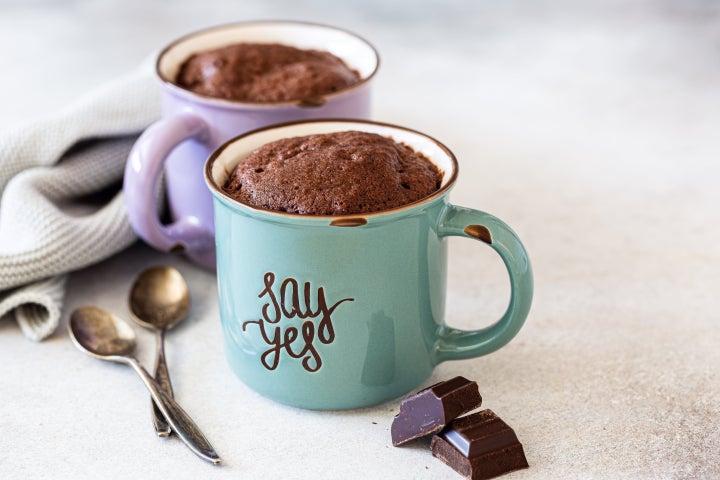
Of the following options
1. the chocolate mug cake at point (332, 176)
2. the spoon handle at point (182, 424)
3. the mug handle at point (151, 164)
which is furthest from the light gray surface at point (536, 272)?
the chocolate mug cake at point (332, 176)

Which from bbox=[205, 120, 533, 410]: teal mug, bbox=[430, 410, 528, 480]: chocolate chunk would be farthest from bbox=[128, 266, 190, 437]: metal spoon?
bbox=[430, 410, 528, 480]: chocolate chunk

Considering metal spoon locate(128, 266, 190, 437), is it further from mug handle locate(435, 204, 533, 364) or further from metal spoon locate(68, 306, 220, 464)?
mug handle locate(435, 204, 533, 364)

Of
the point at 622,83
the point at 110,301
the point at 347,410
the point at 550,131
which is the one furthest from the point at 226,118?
the point at 622,83

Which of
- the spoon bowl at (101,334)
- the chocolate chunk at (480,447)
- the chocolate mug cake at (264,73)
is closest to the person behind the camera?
the chocolate chunk at (480,447)

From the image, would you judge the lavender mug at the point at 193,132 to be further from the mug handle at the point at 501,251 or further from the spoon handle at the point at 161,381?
the mug handle at the point at 501,251

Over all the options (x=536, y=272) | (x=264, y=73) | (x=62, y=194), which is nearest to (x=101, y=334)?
(x=62, y=194)

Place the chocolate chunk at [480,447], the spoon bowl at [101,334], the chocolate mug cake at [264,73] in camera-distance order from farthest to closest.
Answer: the chocolate mug cake at [264,73]
the spoon bowl at [101,334]
the chocolate chunk at [480,447]

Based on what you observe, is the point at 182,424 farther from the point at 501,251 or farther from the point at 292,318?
the point at 501,251
